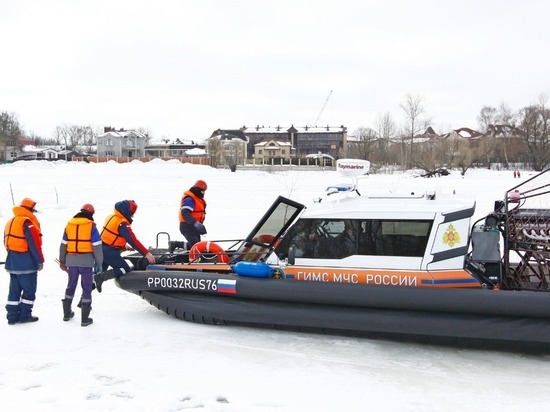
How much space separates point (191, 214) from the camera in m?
7.64

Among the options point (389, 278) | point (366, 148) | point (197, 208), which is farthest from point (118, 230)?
point (366, 148)

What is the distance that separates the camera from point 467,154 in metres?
53.6

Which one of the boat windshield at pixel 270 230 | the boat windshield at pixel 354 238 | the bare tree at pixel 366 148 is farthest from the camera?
the bare tree at pixel 366 148

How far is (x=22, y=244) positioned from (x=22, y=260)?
18 cm

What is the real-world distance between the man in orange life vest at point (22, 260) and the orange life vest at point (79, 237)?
334 millimetres

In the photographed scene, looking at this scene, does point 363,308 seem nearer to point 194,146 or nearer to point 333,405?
point 333,405

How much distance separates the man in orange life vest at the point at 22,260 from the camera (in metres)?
5.82

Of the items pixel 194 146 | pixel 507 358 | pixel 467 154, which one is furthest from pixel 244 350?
pixel 194 146

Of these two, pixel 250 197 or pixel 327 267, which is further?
pixel 250 197

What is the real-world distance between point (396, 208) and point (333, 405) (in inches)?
96.9

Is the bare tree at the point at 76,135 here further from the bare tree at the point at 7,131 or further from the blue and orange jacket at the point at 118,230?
the blue and orange jacket at the point at 118,230

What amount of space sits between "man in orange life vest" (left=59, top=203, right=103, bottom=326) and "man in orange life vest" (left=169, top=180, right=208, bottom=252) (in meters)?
1.73

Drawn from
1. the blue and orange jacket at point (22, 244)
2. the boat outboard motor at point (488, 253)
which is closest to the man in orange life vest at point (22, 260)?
the blue and orange jacket at point (22, 244)

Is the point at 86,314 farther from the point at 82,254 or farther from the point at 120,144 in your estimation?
the point at 120,144
